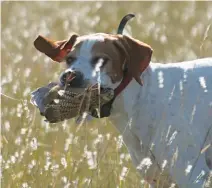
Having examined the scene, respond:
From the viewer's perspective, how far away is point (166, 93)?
6836mm

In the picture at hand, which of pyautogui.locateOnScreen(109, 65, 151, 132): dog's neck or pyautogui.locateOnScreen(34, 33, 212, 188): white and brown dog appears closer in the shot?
pyautogui.locateOnScreen(34, 33, 212, 188): white and brown dog

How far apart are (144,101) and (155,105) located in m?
0.08

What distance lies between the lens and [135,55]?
A: 668 centimetres

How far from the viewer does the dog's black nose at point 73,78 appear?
6363 millimetres

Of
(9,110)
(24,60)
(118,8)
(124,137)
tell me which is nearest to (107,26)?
(118,8)

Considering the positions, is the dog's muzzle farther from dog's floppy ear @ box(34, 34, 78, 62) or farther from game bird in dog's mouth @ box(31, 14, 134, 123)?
dog's floppy ear @ box(34, 34, 78, 62)

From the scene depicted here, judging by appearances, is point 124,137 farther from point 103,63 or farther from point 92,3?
point 92,3

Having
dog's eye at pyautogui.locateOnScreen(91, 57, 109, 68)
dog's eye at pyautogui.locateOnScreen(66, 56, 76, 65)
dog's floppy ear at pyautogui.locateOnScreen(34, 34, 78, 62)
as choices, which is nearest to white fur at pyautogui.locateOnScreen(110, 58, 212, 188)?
dog's eye at pyautogui.locateOnScreen(91, 57, 109, 68)

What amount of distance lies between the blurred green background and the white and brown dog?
413 millimetres

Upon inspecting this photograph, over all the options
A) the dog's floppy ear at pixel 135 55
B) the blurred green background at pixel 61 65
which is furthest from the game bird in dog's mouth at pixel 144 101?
the blurred green background at pixel 61 65

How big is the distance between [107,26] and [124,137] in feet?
24.8

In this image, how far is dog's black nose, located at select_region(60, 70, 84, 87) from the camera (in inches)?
251

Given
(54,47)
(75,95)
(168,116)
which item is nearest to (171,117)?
(168,116)

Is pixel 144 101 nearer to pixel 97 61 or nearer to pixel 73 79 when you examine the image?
pixel 97 61
